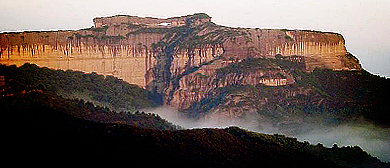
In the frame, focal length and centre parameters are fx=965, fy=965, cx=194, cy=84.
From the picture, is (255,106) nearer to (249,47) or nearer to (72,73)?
(249,47)

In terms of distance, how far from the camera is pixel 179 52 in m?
127

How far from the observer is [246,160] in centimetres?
6594

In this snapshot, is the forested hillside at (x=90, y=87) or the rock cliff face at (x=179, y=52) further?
the rock cliff face at (x=179, y=52)

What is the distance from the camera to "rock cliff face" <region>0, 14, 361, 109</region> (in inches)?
4688

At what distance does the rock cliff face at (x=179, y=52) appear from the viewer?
119062mm

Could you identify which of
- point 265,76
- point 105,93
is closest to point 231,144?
point 265,76

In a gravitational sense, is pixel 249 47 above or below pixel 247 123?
above

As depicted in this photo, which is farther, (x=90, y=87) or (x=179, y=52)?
(x=179, y=52)

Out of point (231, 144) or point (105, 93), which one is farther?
point (105, 93)

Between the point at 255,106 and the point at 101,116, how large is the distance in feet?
83.1

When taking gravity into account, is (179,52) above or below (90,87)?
above

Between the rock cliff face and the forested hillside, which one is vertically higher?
the rock cliff face

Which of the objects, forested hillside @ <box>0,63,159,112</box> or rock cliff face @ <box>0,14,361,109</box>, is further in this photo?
rock cliff face @ <box>0,14,361,109</box>

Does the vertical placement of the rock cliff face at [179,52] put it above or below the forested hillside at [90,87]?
above
